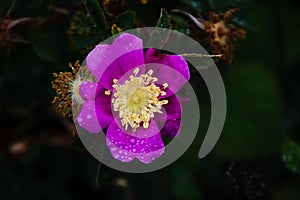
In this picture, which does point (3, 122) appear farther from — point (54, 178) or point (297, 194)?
point (297, 194)

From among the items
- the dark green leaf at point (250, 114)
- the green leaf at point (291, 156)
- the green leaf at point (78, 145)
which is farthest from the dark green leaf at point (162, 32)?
the dark green leaf at point (250, 114)

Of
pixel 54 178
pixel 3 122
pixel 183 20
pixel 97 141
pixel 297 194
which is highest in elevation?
pixel 183 20

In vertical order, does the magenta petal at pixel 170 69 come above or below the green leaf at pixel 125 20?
below

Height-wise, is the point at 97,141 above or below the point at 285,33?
above

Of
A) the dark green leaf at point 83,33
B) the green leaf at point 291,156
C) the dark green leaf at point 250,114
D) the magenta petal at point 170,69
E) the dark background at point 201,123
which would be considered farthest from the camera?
the dark green leaf at point 250,114

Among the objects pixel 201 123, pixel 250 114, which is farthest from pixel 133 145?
pixel 250 114

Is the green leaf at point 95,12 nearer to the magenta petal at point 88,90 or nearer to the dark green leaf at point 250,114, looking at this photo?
the magenta petal at point 88,90

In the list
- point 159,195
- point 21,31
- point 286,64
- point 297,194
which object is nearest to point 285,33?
point 286,64

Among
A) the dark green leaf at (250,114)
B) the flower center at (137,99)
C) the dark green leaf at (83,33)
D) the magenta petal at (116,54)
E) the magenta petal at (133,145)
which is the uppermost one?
the magenta petal at (116,54)
